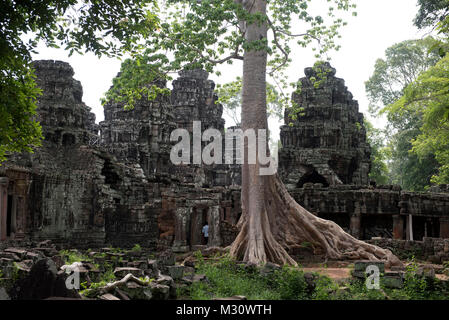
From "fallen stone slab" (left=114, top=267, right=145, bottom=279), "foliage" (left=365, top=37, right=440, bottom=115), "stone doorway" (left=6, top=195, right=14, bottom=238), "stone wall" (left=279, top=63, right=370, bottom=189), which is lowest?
"fallen stone slab" (left=114, top=267, right=145, bottom=279)

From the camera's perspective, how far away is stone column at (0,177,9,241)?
52.1 feet

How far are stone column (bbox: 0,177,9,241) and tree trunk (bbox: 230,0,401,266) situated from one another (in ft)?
25.0

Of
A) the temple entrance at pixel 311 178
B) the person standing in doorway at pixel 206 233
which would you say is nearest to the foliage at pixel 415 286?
the person standing in doorway at pixel 206 233

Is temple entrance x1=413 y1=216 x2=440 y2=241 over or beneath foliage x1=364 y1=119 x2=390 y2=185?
beneath

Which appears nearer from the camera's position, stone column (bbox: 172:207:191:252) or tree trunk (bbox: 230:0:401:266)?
tree trunk (bbox: 230:0:401:266)

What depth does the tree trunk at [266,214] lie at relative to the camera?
43.7 ft

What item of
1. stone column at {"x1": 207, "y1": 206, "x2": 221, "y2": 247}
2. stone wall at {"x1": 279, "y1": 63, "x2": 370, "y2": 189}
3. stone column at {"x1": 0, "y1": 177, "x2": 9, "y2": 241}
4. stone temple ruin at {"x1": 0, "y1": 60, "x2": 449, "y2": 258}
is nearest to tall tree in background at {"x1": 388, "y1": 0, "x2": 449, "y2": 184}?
stone temple ruin at {"x1": 0, "y1": 60, "x2": 449, "y2": 258}

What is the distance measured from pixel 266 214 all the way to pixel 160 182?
1092 centimetres

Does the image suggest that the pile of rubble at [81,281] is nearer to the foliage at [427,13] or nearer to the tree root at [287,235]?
the tree root at [287,235]

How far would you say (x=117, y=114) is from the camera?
32219 millimetres

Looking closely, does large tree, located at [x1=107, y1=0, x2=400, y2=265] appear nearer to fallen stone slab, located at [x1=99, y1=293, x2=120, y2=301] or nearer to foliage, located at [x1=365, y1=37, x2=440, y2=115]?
fallen stone slab, located at [x1=99, y1=293, x2=120, y2=301]

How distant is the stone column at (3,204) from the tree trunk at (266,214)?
7.61m

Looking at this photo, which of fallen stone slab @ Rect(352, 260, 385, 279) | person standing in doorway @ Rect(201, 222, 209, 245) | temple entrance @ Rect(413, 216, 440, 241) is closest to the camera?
fallen stone slab @ Rect(352, 260, 385, 279)
